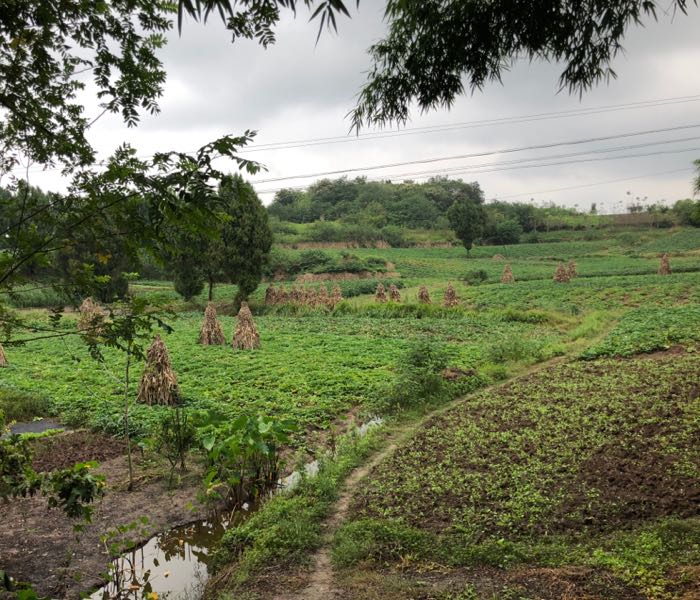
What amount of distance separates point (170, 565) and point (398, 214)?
79184 mm

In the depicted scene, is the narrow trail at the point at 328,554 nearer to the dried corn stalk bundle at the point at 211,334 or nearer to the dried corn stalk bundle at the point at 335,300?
the dried corn stalk bundle at the point at 211,334

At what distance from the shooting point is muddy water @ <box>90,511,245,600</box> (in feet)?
16.7

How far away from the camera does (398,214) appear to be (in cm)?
8269

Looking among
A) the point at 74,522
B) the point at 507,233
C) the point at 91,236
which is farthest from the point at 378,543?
the point at 507,233

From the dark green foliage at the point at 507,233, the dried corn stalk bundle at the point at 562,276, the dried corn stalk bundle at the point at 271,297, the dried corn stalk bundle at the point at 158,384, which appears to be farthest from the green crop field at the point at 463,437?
the dark green foliage at the point at 507,233

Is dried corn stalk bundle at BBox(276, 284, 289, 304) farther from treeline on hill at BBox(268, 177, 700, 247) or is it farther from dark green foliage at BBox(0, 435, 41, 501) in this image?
treeline on hill at BBox(268, 177, 700, 247)

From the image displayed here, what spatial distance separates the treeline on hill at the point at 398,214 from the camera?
63406mm

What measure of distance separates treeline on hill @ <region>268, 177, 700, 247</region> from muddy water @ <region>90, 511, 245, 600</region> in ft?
174

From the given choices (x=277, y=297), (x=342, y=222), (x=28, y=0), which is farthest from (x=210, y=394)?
(x=342, y=222)

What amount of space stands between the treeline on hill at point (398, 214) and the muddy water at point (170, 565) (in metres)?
52.9

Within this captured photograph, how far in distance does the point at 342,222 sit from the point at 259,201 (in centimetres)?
4670

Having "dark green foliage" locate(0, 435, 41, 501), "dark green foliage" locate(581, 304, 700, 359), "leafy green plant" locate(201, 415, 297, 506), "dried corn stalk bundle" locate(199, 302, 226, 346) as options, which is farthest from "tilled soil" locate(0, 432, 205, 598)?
"dark green foliage" locate(581, 304, 700, 359)

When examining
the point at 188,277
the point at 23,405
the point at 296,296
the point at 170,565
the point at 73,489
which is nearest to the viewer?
the point at 73,489

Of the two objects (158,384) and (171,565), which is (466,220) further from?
(171,565)
